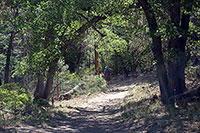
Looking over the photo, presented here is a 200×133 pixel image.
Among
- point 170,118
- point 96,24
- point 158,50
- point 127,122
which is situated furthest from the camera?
point 96,24

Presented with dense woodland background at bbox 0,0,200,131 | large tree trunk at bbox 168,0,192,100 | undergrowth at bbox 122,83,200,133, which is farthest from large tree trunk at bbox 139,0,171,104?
undergrowth at bbox 122,83,200,133

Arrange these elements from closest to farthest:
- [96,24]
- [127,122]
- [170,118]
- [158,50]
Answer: [170,118], [127,122], [158,50], [96,24]

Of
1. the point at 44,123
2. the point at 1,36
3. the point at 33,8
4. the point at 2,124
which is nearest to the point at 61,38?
the point at 33,8

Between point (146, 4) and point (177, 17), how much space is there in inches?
45.2

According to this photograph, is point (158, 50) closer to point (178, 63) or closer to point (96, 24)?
point (178, 63)

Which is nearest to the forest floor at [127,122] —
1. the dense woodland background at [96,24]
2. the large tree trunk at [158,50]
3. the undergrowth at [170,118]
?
the undergrowth at [170,118]

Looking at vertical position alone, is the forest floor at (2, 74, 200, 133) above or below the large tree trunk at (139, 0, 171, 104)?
below

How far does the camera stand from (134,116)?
31.4 ft

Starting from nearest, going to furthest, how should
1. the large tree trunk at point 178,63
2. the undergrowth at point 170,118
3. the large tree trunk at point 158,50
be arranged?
the undergrowth at point 170,118, the large tree trunk at point 178,63, the large tree trunk at point 158,50

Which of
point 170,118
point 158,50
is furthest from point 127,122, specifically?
point 158,50

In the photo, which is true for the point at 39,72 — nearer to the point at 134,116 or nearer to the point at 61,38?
the point at 61,38

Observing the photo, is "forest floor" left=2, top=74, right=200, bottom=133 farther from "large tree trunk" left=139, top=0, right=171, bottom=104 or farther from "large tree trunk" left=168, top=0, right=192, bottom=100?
"large tree trunk" left=168, top=0, right=192, bottom=100

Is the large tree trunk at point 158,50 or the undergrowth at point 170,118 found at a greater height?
the large tree trunk at point 158,50

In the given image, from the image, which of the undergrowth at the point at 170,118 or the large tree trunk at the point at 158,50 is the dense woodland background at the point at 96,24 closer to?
the large tree trunk at the point at 158,50
